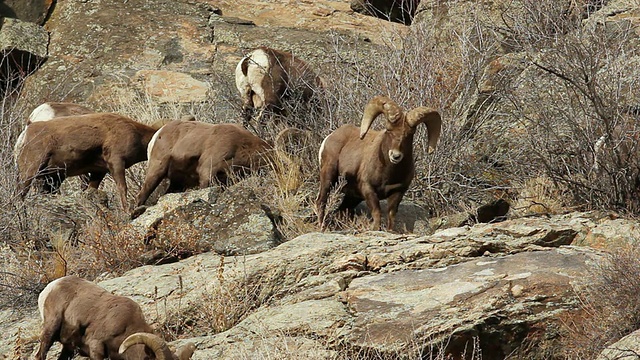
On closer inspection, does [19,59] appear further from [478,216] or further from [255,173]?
[478,216]

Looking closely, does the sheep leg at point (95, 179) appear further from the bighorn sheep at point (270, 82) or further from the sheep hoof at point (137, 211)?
the bighorn sheep at point (270, 82)

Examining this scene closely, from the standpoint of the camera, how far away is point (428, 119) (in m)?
12.7

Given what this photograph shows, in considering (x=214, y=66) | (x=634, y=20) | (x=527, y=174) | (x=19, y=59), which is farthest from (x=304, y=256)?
(x=19, y=59)

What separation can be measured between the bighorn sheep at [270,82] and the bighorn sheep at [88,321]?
6341 millimetres

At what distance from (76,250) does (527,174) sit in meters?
5.07

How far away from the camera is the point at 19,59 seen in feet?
77.8

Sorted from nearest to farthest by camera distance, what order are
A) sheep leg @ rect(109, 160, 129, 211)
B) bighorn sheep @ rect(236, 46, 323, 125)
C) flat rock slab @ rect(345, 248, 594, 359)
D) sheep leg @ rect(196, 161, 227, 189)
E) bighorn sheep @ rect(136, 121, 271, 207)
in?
flat rock slab @ rect(345, 248, 594, 359) → sheep leg @ rect(196, 161, 227, 189) → bighorn sheep @ rect(136, 121, 271, 207) → sheep leg @ rect(109, 160, 129, 211) → bighorn sheep @ rect(236, 46, 323, 125)

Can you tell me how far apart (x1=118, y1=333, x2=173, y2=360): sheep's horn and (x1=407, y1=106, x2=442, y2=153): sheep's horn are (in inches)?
154

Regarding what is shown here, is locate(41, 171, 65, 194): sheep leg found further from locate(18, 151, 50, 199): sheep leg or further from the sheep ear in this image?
the sheep ear

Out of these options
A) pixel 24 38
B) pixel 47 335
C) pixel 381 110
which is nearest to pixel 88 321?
pixel 47 335

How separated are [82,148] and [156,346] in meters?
5.75

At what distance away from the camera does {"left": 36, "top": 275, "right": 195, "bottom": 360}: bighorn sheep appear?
10.6 m

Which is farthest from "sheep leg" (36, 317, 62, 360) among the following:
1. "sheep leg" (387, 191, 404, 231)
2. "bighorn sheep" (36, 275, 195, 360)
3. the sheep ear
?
the sheep ear

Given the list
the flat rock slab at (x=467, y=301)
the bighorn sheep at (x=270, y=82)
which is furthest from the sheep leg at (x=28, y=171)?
the flat rock slab at (x=467, y=301)
